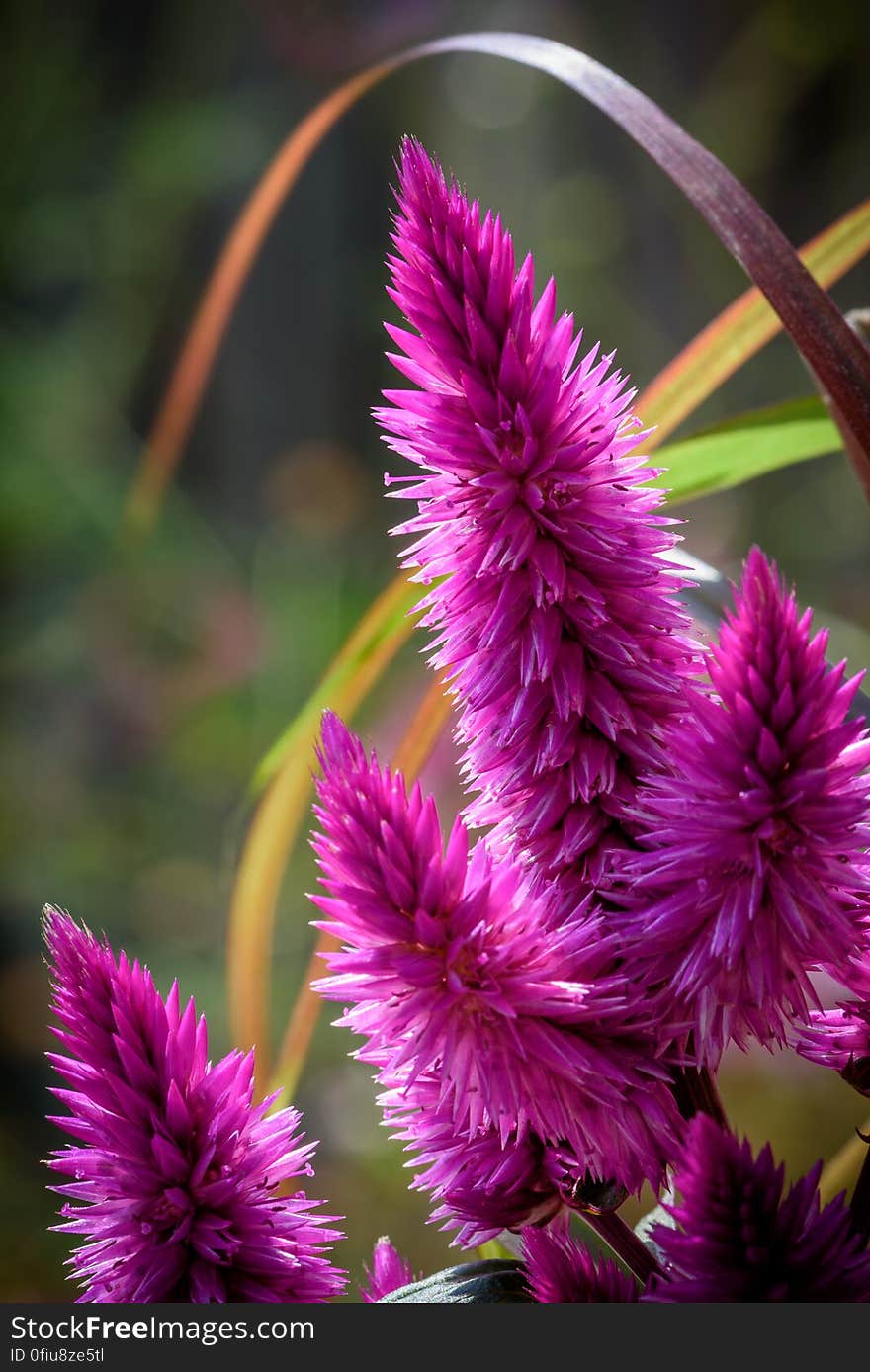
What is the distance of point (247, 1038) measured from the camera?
0.88ft

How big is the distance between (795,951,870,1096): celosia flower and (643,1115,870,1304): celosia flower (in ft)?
0.09

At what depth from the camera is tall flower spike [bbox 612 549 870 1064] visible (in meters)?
0.12

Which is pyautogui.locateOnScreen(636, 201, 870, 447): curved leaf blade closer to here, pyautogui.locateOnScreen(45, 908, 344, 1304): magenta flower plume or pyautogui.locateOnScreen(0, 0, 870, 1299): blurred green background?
pyautogui.locateOnScreen(45, 908, 344, 1304): magenta flower plume

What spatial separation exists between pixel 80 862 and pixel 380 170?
579 mm

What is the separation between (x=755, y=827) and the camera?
12cm

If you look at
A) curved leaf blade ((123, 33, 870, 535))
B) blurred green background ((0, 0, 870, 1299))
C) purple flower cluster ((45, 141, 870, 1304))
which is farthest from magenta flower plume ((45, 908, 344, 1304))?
blurred green background ((0, 0, 870, 1299))

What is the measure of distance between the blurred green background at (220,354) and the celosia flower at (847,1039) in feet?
2.31

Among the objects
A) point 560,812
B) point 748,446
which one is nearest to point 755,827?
point 560,812

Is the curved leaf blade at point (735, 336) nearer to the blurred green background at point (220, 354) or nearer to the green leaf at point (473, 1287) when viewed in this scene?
the green leaf at point (473, 1287)

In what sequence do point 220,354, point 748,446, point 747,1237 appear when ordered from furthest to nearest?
point 220,354 → point 748,446 → point 747,1237

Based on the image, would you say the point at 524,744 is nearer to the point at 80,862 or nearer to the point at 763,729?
the point at 763,729

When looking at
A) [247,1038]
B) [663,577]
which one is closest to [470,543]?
[663,577]

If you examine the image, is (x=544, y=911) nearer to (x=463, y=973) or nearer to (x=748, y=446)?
(x=463, y=973)

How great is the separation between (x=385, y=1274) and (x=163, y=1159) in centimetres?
6
